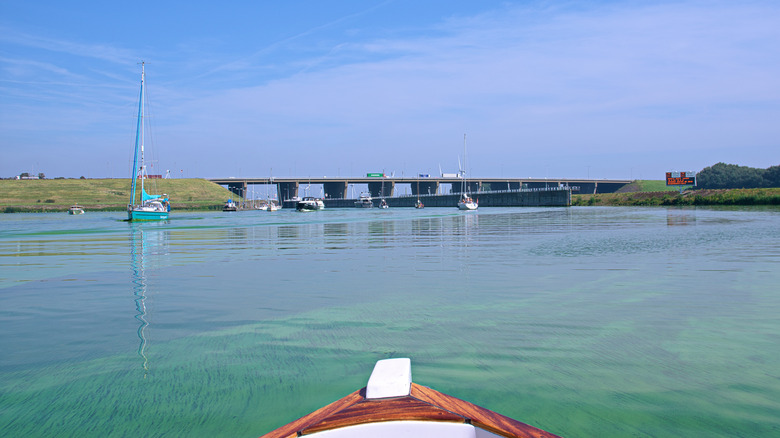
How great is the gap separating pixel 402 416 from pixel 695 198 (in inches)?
4910

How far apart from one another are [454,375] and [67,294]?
12.4 meters

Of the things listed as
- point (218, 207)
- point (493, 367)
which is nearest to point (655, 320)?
point (493, 367)

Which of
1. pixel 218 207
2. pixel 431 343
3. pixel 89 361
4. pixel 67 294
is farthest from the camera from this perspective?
pixel 218 207

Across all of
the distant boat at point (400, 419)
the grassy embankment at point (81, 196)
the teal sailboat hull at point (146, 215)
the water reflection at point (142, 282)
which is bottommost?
the water reflection at point (142, 282)

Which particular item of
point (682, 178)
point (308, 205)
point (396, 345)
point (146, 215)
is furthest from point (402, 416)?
point (682, 178)

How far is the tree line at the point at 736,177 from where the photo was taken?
154663 mm

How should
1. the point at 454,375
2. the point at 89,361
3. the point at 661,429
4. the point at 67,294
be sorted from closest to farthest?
1. the point at 661,429
2. the point at 454,375
3. the point at 89,361
4. the point at 67,294

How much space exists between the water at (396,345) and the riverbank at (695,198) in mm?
96863

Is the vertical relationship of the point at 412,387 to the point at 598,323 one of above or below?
above

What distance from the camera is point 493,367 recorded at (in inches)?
312

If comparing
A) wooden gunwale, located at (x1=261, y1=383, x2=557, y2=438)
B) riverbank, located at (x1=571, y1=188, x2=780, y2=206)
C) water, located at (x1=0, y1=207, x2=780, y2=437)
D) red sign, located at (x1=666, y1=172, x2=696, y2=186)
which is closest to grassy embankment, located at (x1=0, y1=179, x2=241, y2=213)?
riverbank, located at (x1=571, y1=188, x2=780, y2=206)

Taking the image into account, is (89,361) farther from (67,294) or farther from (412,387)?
(67,294)

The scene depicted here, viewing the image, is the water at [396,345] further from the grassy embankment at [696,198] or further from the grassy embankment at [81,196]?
the grassy embankment at [81,196]

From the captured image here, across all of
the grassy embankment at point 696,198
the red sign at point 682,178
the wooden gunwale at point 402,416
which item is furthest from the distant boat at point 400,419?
the red sign at point 682,178
